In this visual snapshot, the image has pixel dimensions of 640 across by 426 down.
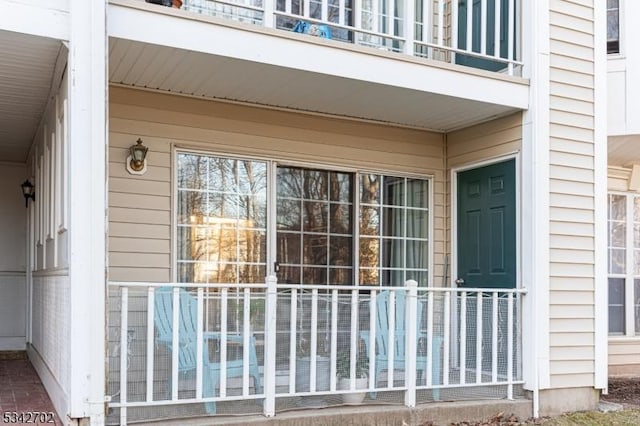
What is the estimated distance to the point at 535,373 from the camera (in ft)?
17.3

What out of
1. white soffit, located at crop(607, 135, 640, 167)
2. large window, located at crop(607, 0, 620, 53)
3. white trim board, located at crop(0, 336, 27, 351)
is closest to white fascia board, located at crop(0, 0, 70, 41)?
white trim board, located at crop(0, 336, 27, 351)

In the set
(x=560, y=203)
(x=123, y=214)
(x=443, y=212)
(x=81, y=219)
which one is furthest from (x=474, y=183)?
(x=81, y=219)

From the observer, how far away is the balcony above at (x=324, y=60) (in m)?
4.31

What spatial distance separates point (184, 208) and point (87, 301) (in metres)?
1.62

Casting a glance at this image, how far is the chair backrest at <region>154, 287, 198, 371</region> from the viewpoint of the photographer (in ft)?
13.9

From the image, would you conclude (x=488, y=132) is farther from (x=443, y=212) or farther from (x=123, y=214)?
(x=123, y=214)

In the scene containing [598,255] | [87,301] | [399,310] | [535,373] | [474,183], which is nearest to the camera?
[87,301]

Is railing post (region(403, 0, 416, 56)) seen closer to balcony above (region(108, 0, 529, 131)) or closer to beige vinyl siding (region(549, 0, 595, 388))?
balcony above (region(108, 0, 529, 131))

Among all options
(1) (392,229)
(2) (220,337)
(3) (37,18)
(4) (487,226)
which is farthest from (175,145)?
(4) (487,226)

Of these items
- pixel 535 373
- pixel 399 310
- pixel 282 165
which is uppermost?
pixel 282 165

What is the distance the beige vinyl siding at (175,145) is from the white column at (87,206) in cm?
114

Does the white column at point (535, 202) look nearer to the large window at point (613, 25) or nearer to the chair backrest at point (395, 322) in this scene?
the chair backrest at point (395, 322)

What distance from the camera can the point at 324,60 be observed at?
185 inches

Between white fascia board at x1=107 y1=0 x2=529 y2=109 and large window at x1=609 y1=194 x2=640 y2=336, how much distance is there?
3.07 meters
